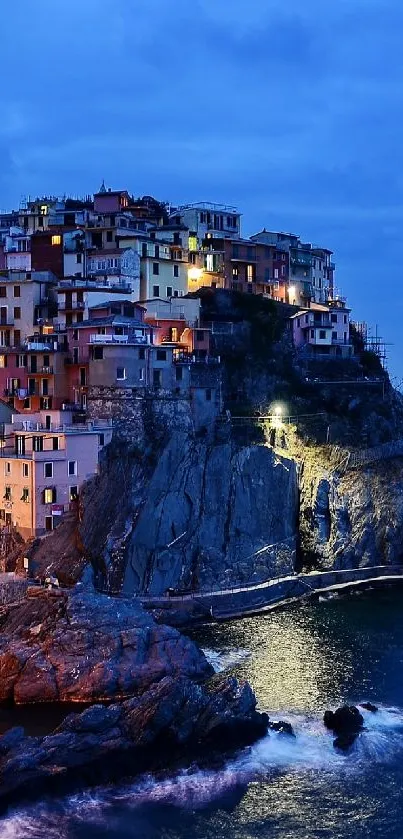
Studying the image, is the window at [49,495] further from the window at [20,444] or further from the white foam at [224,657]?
the white foam at [224,657]

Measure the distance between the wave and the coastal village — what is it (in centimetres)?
1920

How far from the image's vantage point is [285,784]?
34062 mm

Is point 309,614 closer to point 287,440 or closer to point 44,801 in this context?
point 287,440

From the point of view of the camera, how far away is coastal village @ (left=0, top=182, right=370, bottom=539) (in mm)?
52469

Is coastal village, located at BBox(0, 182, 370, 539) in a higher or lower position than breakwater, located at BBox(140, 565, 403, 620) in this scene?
higher

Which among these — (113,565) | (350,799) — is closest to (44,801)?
(350,799)

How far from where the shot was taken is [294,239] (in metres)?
85.4

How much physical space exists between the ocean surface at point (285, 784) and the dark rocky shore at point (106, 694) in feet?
2.71

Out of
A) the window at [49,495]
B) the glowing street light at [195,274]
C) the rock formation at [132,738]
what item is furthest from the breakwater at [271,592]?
the glowing street light at [195,274]

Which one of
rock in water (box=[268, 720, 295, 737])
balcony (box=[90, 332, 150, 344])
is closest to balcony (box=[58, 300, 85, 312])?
balcony (box=[90, 332, 150, 344])

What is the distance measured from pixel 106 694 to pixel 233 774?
25.1 feet

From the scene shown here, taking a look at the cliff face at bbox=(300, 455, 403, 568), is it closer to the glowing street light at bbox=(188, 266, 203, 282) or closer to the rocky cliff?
the rocky cliff

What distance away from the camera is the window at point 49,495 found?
51531 millimetres

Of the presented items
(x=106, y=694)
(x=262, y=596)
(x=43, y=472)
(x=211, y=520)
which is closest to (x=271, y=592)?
(x=262, y=596)
